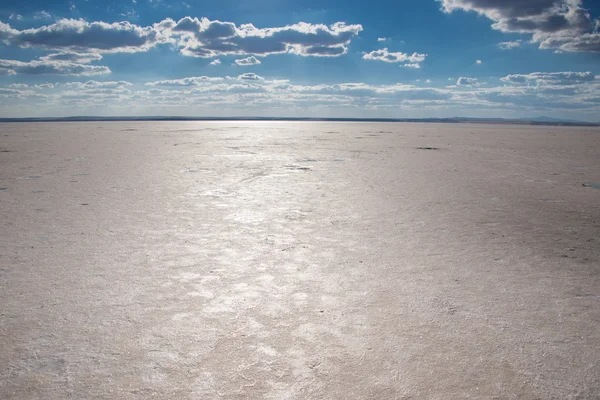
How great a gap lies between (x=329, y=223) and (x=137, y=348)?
2.56 m

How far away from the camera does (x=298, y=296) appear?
2.56 metres

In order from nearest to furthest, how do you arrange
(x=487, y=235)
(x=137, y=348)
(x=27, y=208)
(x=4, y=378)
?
1. (x=4, y=378)
2. (x=137, y=348)
3. (x=487, y=235)
4. (x=27, y=208)

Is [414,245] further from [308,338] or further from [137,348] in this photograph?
[137,348]

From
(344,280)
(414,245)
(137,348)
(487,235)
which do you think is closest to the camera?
(137,348)

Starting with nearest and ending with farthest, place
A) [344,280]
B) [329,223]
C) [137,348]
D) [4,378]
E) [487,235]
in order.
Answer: [4,378]
[137,348]
[344,280]
[487,235]
[329,223]

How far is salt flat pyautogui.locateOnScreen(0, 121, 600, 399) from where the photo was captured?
5.85ft

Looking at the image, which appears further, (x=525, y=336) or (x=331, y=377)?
(x=525, y=336)

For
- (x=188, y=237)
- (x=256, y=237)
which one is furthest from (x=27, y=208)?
(x=256, y=237)

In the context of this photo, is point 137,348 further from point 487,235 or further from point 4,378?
point 487,235

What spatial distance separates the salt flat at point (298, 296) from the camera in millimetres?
1782

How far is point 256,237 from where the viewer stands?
12.4 ft

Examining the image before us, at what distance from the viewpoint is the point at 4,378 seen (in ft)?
5.80

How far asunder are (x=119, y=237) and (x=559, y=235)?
4.09m

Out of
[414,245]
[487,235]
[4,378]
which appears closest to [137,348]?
[4,378]
